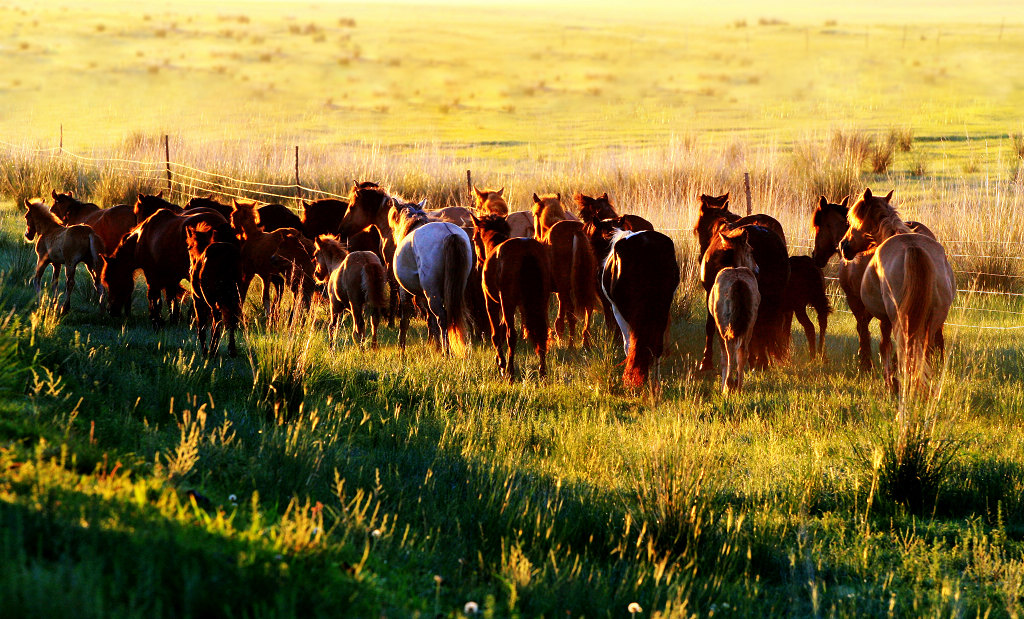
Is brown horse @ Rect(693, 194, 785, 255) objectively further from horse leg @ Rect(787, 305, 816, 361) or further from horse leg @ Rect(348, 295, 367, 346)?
horse leg @ Rect(348, 295, 367, 346)

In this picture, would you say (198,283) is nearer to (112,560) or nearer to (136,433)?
(136,433)

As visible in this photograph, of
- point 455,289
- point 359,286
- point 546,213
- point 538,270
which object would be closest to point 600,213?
point 546,213

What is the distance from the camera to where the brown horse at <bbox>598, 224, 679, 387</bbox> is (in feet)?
28.0

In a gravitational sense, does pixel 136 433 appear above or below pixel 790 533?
above

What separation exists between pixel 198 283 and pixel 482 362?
2846 mm

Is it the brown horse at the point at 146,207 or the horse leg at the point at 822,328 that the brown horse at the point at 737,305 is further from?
the brown horse at the point at 146,207

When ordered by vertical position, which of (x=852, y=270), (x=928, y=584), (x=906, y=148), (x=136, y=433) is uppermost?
(x=906, y=148)

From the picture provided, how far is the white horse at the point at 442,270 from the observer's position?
31.9 feet

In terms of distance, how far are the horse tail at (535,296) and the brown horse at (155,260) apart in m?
3.13

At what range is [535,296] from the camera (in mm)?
8922

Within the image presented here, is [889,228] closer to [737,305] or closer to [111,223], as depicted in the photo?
[737,305]

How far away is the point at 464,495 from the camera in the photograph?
5445 mm

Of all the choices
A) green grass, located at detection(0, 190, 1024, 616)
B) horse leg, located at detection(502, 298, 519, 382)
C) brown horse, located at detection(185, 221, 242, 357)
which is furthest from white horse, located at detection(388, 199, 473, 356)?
brown horse, located at detection(185, 221, 242, 357)

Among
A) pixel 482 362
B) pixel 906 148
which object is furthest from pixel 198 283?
pixel 906 148
